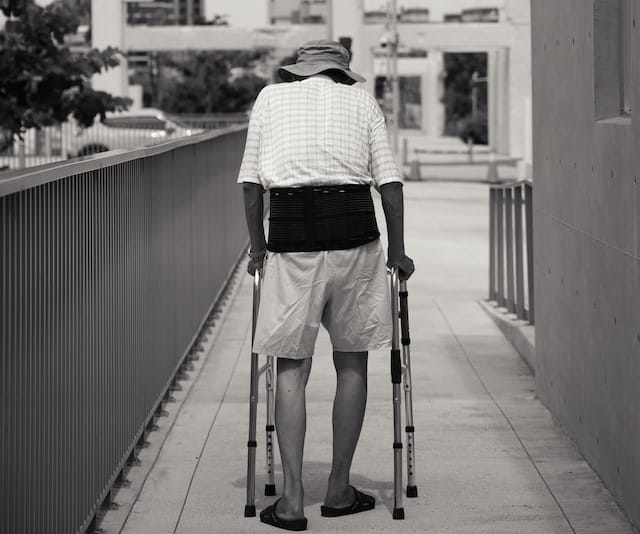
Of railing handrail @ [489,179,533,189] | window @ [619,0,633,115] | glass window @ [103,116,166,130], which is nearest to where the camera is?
window @ [619,0,633,115]

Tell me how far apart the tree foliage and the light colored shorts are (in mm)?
56865

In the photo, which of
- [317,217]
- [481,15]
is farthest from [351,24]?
[317,217]

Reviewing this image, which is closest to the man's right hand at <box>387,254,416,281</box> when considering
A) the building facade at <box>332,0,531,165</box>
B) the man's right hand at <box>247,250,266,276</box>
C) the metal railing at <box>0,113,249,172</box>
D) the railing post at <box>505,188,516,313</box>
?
the man's right hand at <box>247,250,266,276</box>

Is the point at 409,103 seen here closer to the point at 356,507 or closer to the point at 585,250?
the point at 585,250

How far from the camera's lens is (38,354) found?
463cm

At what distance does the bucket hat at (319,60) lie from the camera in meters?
5.89

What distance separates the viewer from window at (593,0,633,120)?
664 centimetres

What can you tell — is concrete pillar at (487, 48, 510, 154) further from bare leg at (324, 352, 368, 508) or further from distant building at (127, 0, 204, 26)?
bare leg at (324, 352, 368, 508)

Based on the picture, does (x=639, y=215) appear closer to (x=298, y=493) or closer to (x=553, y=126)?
(x=298, y=493)

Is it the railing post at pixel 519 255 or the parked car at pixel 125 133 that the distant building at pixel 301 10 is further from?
the railing post at pixel 519 255

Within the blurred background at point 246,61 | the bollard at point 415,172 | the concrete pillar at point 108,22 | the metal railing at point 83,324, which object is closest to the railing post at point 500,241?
the metal railing at point 83,324

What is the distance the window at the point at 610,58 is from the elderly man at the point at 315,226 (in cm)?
125

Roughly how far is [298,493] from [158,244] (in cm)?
265

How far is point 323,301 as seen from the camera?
5.88 metres
